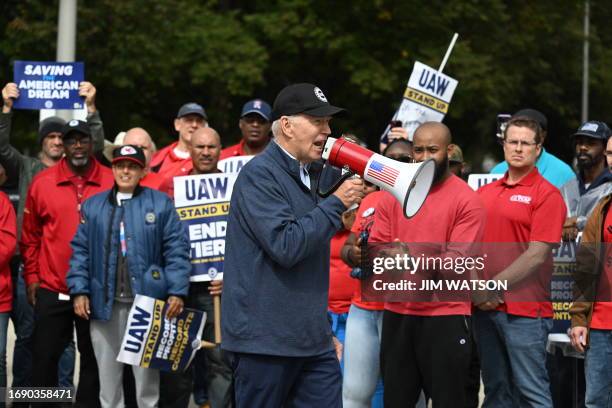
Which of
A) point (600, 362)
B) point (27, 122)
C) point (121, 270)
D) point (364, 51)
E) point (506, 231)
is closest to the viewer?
point (600, 362)

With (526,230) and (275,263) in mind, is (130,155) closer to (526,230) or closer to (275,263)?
(526,230)

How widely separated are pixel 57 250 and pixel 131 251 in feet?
2.17

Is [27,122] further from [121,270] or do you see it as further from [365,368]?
[365,368]

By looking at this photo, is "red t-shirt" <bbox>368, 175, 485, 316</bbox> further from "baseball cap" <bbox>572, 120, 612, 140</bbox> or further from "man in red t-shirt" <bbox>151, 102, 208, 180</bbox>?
"man in red t-shirt" <bbox>151, 102, 208, 180</bbox>

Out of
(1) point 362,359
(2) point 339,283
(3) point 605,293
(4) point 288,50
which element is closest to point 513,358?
(3) point 605,293

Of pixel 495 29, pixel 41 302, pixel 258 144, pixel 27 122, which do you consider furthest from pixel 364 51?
pixel 41 302

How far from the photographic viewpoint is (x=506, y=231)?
7.60 meters

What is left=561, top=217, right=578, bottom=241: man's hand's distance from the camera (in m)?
8.18

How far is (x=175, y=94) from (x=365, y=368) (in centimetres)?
1760

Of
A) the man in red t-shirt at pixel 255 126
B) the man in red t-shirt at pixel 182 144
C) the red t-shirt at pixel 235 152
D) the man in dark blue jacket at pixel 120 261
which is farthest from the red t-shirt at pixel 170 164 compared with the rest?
the man in dark blue jacket at pixel 120 261

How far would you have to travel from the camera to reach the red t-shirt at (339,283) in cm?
842

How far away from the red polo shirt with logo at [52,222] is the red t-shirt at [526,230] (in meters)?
3.21

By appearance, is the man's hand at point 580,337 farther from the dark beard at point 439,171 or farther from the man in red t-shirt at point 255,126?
the man in red t-shirt at point 255,126

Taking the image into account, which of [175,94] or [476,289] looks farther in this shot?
[175,94]
